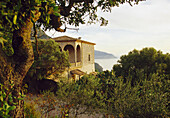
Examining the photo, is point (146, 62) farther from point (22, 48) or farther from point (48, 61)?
point (22, 48)

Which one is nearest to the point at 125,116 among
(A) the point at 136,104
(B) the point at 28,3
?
(A) the point at 136,104

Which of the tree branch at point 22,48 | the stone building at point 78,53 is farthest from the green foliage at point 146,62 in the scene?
the tree branch at point 22,48

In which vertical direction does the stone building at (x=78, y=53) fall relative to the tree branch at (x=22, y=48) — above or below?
above

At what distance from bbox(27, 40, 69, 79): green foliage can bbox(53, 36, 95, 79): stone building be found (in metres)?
5.26

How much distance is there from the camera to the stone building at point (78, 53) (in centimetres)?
2348

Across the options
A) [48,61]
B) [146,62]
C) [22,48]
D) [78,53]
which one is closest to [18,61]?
[22,48]

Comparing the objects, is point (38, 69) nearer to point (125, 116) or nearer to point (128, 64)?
point (128, 64)

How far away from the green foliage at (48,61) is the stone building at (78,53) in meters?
5.26

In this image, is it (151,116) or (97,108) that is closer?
(151,116)

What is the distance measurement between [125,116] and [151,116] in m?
0.94

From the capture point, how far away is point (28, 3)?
214cm

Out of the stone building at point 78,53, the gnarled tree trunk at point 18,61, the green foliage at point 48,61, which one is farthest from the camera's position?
the stone building at point 78,53

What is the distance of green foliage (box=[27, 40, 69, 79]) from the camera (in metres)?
14.9

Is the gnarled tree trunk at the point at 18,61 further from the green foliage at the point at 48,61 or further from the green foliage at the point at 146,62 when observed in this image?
the green foliage at the point at 146,62
